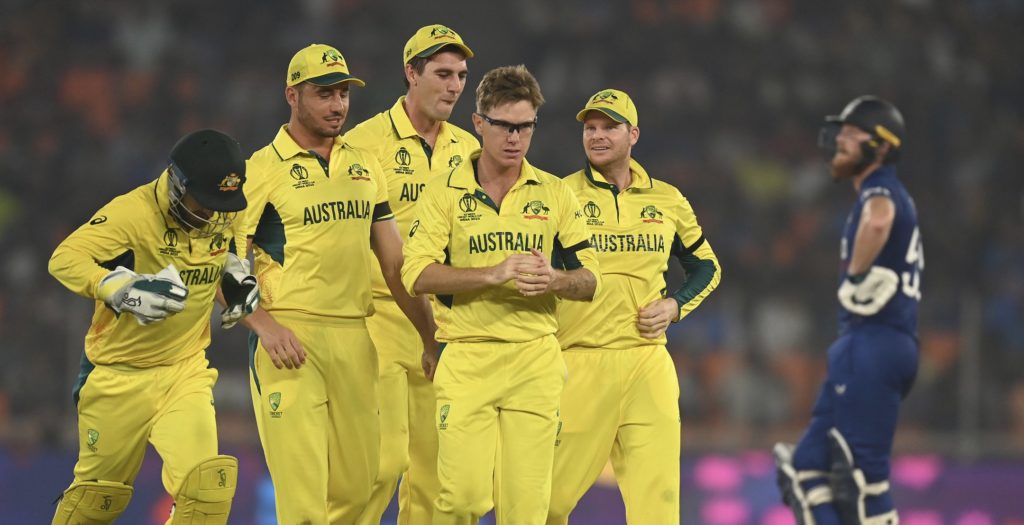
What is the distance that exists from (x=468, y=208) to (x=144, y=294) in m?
1.50

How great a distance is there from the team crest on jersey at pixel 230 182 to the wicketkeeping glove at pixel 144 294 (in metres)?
0.47

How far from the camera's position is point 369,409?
6977 millimetres

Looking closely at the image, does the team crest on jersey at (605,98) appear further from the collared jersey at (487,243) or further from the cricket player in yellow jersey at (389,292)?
the collared jersey at (487,243)

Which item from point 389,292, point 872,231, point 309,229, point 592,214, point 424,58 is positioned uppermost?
point 424,58

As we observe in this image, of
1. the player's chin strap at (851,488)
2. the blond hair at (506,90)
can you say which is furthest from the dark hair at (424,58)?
the player's chin strap at (851,488)

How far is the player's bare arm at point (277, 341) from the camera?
6.71 metres

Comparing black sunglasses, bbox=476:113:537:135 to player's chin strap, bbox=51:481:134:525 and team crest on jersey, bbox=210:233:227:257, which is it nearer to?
team crest on jersey, bbox=210:233:227:257

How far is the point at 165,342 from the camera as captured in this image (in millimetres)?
6637

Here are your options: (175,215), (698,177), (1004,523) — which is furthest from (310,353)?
(698,177)

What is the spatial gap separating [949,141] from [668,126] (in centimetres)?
317

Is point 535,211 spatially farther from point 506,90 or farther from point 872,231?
point 872,231

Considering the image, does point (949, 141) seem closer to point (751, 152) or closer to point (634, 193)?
point (751, 152)

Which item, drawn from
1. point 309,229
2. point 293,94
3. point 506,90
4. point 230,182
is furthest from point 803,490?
point 293,94

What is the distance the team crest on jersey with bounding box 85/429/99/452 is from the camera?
6609 millimetres
